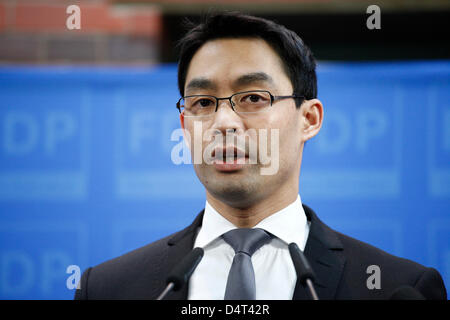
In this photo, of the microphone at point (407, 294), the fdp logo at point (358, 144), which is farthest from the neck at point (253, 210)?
the fdp logo at point (358, 144)

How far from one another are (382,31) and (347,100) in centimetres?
129

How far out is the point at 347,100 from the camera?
1.92 metres

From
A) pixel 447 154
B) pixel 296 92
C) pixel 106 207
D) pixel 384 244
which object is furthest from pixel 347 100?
pixel 106 207

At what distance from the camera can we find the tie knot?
108 centimetres

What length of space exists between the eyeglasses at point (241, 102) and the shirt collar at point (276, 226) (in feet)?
0.90

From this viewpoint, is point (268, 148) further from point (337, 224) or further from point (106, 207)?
point (106, 207)

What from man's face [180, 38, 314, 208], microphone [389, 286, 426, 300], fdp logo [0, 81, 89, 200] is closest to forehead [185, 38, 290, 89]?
man's face [180, 38, 314, 208]

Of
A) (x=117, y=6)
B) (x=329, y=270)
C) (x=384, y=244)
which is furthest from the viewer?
(x=117, y=6)

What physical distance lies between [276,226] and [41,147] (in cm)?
130

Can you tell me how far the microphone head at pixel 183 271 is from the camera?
0.85 m

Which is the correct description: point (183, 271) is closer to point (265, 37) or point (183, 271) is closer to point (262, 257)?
point (262, 257)

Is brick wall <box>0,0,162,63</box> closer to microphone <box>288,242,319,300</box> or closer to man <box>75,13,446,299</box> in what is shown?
man <box>75,13,446,299</box>

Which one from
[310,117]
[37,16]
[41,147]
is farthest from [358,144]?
[37,16]

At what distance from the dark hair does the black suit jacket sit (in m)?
0.39
